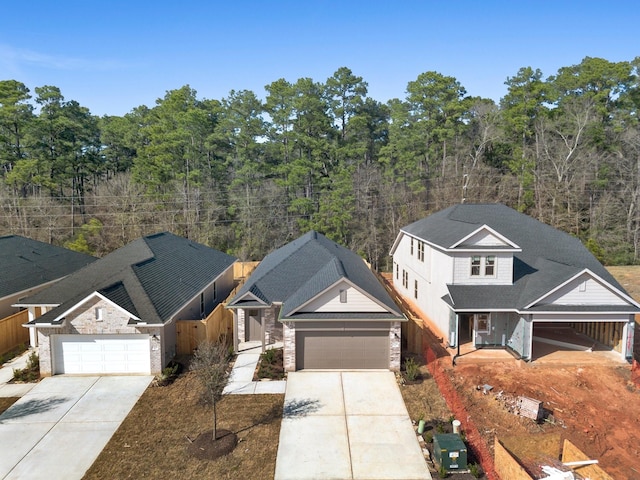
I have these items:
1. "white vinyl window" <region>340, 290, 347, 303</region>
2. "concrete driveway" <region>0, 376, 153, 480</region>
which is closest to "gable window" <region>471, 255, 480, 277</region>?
"white vinyl window" <region>340, 290, 347, 303</region>

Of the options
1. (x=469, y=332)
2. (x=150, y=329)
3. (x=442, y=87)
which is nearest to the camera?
(x=150, y=329)

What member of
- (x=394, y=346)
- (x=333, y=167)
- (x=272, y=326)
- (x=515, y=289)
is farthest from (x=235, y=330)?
(x=333, y=167)

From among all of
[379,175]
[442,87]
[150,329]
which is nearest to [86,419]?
[150,329]

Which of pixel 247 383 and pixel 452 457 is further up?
pixel 452 457

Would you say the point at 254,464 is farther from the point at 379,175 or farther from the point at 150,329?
the point at 379,175

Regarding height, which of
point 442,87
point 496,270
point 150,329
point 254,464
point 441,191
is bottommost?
point 254,464

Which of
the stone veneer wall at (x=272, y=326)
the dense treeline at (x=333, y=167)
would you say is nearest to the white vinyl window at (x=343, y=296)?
the stone veneer wall at (x=272, y=326)

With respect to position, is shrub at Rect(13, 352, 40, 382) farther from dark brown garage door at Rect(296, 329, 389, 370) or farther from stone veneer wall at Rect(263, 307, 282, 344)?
dark brown garage door at Rect(296, 329, 389, 370)

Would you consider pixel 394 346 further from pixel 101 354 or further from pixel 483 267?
pixel 101 354
